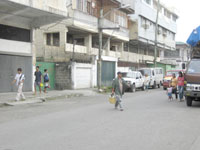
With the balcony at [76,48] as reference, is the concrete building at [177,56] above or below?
above

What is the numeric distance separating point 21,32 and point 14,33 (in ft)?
2.16

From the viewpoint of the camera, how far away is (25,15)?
19016mm

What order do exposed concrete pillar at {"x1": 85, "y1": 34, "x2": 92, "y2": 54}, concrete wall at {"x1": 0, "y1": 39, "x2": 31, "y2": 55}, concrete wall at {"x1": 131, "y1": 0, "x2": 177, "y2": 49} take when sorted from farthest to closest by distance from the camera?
concrete wall at {"x1": 131, "y1": 0, "x2": 177, "y2": 49} → exposed concrete pillar at {"x1": 85, "y1": 34, "x2": 92, "y2": 54} → concrete wall at {"x1": 0, "y1": 39, "x2": 31, "y2": 55}

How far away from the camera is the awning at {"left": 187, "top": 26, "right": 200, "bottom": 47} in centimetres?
1454

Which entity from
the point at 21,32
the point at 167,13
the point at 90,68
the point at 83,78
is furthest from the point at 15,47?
the point at 167,13

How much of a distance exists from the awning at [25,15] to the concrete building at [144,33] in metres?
17.4

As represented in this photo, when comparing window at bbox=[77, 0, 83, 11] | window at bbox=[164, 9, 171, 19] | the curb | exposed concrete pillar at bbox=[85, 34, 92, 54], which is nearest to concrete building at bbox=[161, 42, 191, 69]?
window at bbox=[164, 9, 171, 19]

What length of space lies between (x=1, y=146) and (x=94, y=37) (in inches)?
1056

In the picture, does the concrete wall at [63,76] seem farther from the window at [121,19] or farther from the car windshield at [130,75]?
the window at [121,19]

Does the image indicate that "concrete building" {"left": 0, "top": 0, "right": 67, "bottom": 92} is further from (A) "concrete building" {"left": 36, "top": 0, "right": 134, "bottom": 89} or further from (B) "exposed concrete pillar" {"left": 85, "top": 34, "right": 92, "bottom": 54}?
(B) "exposed concrete pillar" {"left": 85, "top": 34, "right": 92, "bottom": 54}

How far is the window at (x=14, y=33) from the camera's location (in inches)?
740

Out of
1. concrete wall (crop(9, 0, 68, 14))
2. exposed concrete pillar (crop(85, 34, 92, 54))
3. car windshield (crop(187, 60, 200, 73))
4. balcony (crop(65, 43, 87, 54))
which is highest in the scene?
concrete wall (crop(9, 0, 68, 14))

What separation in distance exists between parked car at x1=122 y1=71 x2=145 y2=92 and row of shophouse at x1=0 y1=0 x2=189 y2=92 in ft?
13.8

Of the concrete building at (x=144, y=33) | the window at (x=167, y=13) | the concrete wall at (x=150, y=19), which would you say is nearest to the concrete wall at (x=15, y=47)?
the concrete building at (x=144, y=33)
